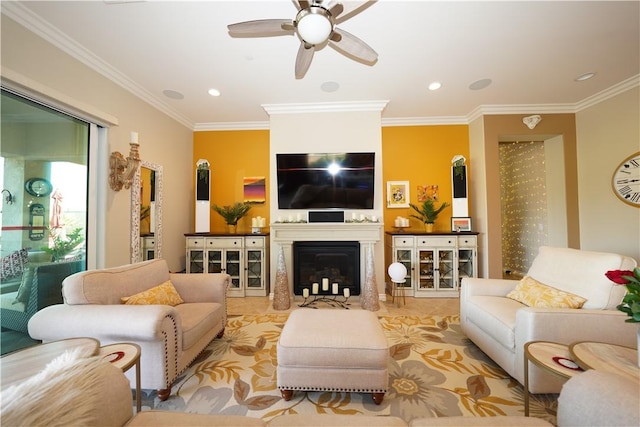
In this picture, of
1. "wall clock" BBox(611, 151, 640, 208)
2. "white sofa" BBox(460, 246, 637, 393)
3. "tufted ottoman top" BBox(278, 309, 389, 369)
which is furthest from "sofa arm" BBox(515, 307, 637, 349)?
"wall clock" BBox(611, 151, 640, 208)

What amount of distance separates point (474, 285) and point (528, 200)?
125 inches

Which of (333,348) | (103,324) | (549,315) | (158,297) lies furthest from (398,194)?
(103,324)

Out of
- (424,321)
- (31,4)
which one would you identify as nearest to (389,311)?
(424,321)

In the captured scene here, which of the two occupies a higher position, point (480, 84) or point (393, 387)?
point (480, 84)

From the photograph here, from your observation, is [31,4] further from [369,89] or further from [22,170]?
[369,89]

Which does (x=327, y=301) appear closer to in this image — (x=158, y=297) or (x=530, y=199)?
(x=158, y=297)

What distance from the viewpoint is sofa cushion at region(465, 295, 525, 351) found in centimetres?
170

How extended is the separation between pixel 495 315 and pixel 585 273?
0.72 meters

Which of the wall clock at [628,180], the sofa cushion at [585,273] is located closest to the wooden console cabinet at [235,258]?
the sofa cushion at [585,273]

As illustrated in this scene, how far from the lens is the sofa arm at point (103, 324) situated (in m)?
1.46

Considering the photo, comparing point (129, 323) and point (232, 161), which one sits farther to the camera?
point (232, 161)

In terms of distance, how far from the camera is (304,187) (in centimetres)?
354

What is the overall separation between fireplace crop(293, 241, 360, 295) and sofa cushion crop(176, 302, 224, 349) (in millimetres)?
1395

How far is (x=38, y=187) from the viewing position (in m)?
2.04
